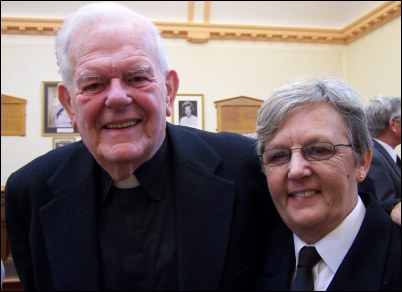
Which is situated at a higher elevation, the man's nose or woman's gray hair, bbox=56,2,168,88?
woman's gray hair, bbox=56,2,168,88

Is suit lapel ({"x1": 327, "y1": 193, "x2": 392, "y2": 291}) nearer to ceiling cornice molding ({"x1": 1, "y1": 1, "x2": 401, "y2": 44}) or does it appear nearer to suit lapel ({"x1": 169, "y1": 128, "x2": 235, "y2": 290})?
suit lapel ({"x1": 169, "y1": 128, "x2": 235, "y2": 290})

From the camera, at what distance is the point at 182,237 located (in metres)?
1.34

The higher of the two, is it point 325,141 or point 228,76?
point 228,76

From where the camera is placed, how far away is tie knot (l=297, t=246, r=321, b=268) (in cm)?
124

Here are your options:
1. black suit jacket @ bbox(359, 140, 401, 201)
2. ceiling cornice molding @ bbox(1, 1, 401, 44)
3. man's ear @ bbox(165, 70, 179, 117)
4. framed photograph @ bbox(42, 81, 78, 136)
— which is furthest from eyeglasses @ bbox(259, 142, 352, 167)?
framed photograph @ bbox(42, 81, 78, 136)

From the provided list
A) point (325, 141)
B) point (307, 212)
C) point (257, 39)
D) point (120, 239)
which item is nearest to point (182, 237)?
point (120, 239)

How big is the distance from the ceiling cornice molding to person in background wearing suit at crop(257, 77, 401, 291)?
179 inches

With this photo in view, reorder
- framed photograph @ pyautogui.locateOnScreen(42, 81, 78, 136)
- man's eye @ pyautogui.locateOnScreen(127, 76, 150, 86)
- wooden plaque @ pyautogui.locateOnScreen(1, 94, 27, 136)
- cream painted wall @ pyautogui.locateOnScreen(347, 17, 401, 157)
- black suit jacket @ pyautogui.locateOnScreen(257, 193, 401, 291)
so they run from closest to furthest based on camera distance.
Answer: black suit jacket @ pyautogui.locateOnScreen(257, 193, 401, 291), man's eye @ pyautogui.locateOnScreen(127, 76, 150, 86), framed photograph @ pyautogui.locateOnScreen(42, 81, 78, 136), cream painted wall @ pyautogui.locateOnScreen(347, 17, 401, 157), wooden plaque @ pyautogui.locateOnScreen(1, 94, 27, 136)

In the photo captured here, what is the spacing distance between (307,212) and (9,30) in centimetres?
612

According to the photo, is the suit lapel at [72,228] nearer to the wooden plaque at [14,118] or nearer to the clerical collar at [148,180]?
the clerical collar at [148,180]

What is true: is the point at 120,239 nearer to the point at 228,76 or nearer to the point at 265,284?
the point at 265,284

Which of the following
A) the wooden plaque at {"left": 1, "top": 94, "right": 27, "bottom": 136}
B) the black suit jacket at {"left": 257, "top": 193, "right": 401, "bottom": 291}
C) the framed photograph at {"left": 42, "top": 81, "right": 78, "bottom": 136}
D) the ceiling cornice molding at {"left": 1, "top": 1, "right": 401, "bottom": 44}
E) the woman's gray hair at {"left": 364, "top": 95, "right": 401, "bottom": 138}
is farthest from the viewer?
the wooden plaque at {"left": 1, "top": 94, "right": 27, "bottom": 136}

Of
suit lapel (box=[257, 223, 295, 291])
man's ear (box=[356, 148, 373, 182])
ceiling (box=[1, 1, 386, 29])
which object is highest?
ceiling (box=[1, 1, 386, 29])

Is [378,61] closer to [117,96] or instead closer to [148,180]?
[148,180]
